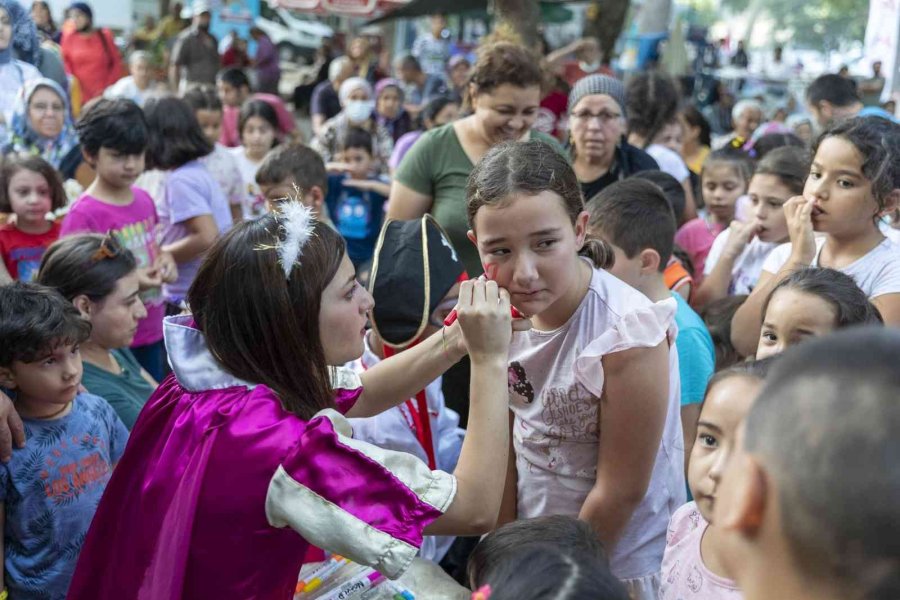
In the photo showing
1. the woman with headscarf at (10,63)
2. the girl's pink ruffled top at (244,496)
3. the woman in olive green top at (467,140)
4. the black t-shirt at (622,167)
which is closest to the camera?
the girl's pink ruffled top at (244,496)

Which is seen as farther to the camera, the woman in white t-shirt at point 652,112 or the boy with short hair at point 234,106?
the boy with short hair at point 234,106

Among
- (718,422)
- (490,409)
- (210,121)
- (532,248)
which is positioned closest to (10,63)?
(210,121)

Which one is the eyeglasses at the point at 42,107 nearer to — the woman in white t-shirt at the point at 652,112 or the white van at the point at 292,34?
the woman in white t-shirt at the point at 652,112

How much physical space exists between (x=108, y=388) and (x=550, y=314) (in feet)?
5.48

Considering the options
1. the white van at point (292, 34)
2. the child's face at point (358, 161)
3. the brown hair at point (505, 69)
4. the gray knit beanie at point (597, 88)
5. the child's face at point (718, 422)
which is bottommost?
the white van at point (292, 34)

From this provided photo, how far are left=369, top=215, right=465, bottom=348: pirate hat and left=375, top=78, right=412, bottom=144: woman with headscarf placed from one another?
23.1 feet

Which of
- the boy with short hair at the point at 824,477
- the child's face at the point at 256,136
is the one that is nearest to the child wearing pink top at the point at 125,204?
the child's face at the point at 256,136

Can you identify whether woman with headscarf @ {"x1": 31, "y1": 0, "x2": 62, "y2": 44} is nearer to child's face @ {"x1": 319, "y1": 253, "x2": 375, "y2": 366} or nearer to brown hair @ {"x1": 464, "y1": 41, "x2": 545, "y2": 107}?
brown hair @ {"x1": 464, "y1": 41, "x2": 545, "y2": 107}

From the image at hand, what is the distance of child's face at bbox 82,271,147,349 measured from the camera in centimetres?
311

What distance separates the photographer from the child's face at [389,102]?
949 centimetres

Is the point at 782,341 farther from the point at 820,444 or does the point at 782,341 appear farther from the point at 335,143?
the point at 335,143

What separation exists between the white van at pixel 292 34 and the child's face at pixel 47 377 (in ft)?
63.0

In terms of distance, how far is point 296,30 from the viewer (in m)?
20.8

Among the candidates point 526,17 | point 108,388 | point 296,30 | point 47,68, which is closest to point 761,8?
point 296,30
